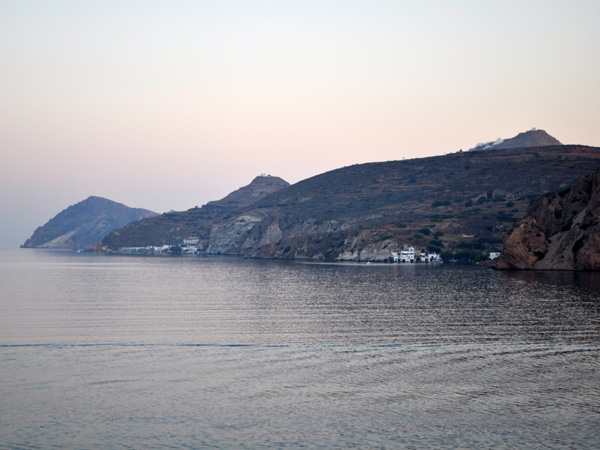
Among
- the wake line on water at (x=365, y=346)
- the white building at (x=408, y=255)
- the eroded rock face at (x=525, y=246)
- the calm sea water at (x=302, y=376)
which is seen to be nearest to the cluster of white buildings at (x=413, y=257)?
the white building at (x=408, y=255)

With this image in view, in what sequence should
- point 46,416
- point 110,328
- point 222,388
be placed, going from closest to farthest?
point 46,416 → point 222,388 → point 110,328

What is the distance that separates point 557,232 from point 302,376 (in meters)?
105

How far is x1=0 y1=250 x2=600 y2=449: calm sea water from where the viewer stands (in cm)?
2186

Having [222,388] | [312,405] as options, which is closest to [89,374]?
[222,388]

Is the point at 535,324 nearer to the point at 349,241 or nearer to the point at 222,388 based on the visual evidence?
the point at 222,388

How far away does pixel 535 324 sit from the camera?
148 ft

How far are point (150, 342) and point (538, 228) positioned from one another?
10069 centimetres

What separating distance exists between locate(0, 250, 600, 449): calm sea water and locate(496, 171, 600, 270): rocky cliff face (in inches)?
2229

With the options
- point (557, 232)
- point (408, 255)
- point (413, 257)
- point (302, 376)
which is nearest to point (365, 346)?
point (302, 376)

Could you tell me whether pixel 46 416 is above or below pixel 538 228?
below

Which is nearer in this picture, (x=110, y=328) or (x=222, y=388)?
(x=222, y=388)

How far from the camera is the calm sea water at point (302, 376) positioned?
2186 centimetres

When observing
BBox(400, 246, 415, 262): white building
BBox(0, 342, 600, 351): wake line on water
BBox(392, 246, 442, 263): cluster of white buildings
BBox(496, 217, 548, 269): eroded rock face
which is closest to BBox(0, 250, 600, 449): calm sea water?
BBox(0, 342, 600, 351): wake line on water

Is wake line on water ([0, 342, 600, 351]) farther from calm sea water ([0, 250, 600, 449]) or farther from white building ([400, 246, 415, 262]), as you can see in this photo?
white building ([400, 246, 415, 262])
